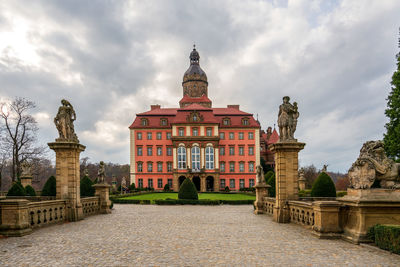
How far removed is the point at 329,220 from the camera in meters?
8.16

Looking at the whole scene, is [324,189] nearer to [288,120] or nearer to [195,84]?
[288,120]

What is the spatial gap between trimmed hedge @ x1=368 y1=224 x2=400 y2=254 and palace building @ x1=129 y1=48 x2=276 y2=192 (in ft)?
131

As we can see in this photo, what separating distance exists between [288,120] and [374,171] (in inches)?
184

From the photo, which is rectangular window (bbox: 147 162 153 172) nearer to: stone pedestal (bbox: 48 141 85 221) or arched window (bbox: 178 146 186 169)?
arched window (bbox: 178 146 186 169)

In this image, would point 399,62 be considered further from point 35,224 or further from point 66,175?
point 35,224

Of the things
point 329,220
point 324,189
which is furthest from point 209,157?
point 329,220

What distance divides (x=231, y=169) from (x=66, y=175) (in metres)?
38.4

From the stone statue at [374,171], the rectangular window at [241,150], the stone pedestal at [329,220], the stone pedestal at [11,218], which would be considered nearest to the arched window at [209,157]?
the rectangular window at [241,150]

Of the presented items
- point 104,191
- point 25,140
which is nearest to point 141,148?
point 25,140

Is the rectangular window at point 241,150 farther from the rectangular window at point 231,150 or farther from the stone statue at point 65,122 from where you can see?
the stone statue at point 65,122

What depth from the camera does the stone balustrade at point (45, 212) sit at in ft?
32.9

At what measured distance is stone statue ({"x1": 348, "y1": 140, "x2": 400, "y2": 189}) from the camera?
301 inches

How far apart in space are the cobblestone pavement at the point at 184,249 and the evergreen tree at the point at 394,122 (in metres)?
A: 21.3

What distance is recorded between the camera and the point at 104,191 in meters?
16.3
